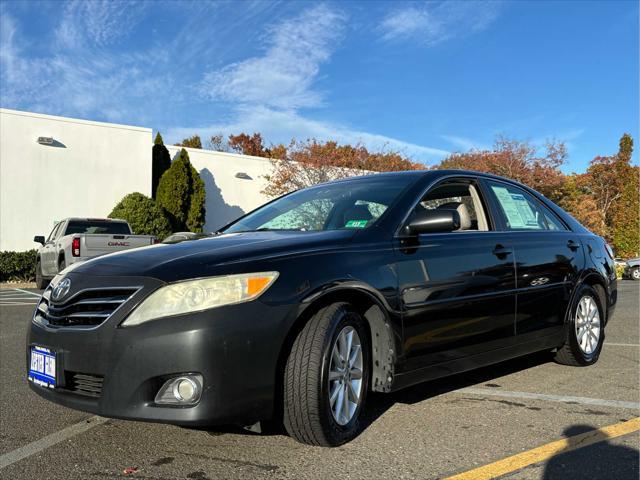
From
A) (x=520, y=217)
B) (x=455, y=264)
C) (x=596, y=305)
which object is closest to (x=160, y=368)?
(x=455, y=264)

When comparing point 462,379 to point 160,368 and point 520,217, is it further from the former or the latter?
point 160,368

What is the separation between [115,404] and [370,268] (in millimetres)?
1517

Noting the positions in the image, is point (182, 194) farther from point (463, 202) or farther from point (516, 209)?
point (463, 202)

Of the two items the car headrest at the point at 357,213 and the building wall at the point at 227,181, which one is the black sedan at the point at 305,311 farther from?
the building wall at the point at 227,181

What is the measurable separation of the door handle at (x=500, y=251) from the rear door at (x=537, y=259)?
4.5 inches

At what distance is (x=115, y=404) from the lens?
279 centimetres

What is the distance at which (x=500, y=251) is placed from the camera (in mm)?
4285

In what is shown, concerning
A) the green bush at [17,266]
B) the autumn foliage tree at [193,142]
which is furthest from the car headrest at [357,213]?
the autumn foliage tree at [193,142]

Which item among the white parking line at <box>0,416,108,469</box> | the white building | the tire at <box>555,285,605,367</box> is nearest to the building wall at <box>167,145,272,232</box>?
the white building

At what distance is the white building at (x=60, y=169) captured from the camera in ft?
63.3

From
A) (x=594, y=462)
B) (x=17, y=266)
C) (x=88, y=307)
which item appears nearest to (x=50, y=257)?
(x=17, y=266)

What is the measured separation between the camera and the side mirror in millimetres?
3609

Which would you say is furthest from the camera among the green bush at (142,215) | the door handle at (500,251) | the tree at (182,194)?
the tree at (182,194)

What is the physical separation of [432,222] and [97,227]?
1163 centimetres
